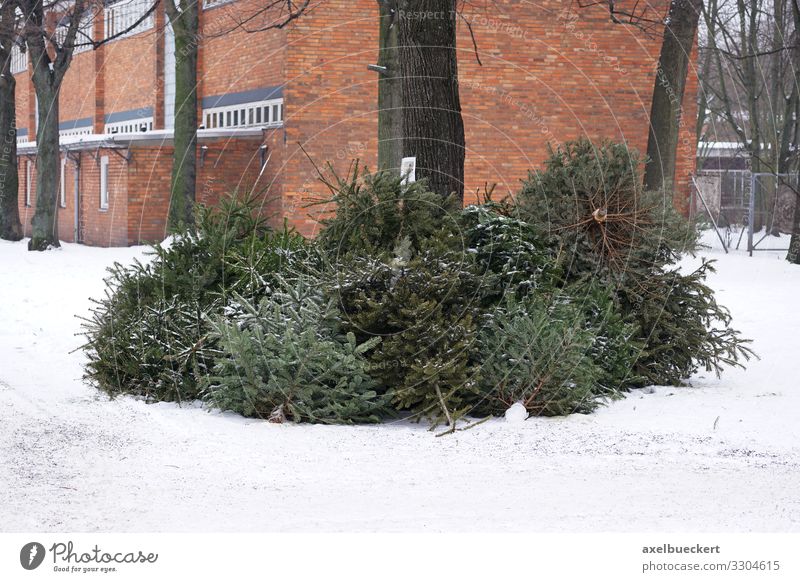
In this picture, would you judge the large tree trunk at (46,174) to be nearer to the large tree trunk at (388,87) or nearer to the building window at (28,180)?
the building window at (28,180)

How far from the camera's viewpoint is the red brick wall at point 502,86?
86.0 ft

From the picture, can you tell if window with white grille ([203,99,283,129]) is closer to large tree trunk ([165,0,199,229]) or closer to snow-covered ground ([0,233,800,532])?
large tree trunk ([165,0,199,229])

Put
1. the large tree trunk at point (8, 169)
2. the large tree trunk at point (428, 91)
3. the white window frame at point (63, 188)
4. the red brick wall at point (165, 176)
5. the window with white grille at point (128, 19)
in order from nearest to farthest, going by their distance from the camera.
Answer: the large tree trunk at point (428, 91), the red brick wall at point (165, 176), the large tree trunk at point (8, 169), the window with white grille at point (128, 19), the white window frame at point (63, 188)

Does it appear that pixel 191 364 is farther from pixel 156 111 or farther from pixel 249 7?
pixel 156 111

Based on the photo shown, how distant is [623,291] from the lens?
1052cm

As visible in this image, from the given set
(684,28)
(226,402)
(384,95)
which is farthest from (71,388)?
(684,28)

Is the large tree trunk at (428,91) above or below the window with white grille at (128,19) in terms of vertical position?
below

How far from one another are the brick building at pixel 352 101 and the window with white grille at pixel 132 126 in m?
5.32

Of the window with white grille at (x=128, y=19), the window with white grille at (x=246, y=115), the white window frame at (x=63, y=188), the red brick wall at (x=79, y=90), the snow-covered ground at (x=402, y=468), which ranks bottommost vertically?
the snow-covered ground at (x=402, y=468)

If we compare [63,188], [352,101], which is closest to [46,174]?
[352,101]

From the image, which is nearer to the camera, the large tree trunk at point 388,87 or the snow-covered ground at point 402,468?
the snow-covered ground at point 402,468

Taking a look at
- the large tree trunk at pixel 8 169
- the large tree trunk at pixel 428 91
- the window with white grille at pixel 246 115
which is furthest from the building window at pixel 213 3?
the large tree trunk at pixel 428 91

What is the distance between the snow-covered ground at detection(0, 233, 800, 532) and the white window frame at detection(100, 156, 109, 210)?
2303 cm

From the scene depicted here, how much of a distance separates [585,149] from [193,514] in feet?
19.0
